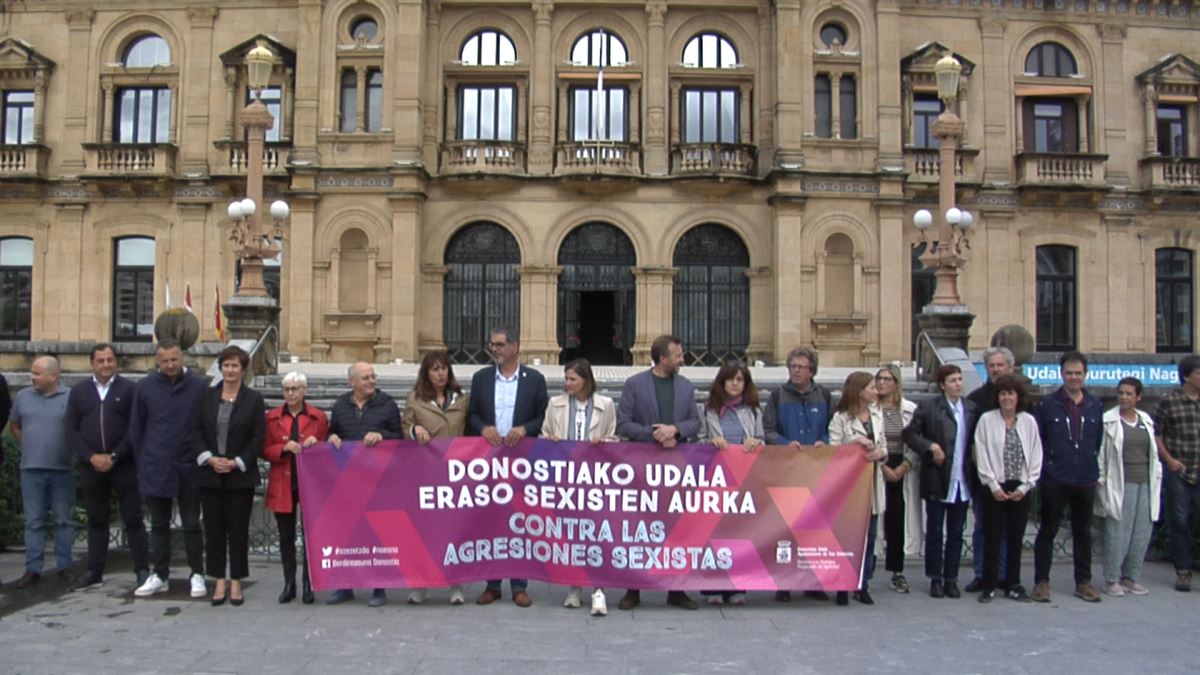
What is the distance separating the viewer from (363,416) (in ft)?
29.5

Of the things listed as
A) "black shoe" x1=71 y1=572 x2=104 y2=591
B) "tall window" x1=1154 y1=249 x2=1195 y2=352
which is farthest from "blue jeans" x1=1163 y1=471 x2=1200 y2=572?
"tall window" x1=1154 y1=249 x2=1195 y2=352

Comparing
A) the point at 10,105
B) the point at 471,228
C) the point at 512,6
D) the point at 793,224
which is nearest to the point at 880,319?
the point at 793,224

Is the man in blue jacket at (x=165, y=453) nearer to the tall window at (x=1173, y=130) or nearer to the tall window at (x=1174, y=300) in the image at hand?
the tall window at (x=1174, y=300)

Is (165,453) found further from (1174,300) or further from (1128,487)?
(1174,300)

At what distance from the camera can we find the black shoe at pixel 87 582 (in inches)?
366

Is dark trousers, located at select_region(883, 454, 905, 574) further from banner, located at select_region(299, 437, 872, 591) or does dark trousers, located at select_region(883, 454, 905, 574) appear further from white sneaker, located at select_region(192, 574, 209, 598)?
white sneaker, located at select_region(192, 574, 209, 598)

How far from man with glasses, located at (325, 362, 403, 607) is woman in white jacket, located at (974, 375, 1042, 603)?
5.39 metres

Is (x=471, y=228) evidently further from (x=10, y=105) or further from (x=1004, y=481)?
(x=1004, y=481)

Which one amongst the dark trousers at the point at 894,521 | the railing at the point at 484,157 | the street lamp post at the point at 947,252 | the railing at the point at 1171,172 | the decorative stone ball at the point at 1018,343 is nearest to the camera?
the dark trousers at the point at 894,521

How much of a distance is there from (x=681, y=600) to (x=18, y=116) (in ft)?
98.7

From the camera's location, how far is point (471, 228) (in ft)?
94.1

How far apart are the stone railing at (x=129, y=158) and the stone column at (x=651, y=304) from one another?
14.1 m

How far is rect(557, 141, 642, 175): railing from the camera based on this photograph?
27814 mm

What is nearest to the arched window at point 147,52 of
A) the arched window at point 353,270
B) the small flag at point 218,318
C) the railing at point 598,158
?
the small flag at point 218,318
